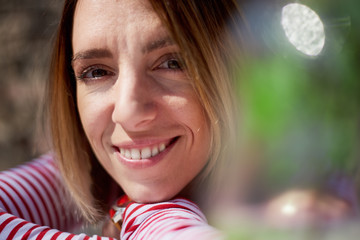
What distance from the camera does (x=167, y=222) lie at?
0.80 meters

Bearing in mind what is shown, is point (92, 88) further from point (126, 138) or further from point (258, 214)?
point (258, 214)

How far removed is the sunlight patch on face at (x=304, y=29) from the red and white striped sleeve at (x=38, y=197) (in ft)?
2.54

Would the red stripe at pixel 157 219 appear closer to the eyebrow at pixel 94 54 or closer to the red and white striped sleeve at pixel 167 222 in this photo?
the red and white striped sleeve at pixel 167 222

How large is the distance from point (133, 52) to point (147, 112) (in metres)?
0.12

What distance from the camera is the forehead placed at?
849mm

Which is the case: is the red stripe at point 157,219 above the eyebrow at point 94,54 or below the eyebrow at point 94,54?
below

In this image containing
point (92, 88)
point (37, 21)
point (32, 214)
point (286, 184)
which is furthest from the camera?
point (37, 21)

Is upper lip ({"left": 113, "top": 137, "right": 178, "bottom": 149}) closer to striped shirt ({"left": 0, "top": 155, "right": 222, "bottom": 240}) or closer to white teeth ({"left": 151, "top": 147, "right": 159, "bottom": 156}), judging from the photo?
white teeth ({"left": 151, "top": 147, "right": 159, "bottom": 156})

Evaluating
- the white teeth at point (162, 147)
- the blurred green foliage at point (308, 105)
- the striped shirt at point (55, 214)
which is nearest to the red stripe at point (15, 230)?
the striped shirt at point (55, 214)

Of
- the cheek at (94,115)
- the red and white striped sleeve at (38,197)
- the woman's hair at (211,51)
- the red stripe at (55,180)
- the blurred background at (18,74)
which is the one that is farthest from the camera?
the blurred background at (18,74)

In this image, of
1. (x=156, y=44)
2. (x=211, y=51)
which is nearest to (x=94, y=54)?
(x=156, y=44)

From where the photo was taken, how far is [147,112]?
83 centimetres

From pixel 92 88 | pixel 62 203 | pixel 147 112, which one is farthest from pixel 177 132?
pixel 62 203

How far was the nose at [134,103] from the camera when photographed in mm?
819
